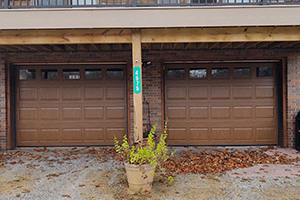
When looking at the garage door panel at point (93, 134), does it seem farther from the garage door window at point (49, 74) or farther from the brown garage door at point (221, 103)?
the brown garage door at point (221, 103)

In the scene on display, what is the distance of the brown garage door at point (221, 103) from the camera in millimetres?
6340

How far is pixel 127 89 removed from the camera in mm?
6242

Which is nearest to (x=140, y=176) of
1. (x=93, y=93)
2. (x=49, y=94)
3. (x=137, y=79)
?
(x=137, y=79)

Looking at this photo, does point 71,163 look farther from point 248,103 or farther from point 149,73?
point 248,103

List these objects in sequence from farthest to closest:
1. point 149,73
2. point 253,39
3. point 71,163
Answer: point 149,73 < point 71,163 < point 253,39

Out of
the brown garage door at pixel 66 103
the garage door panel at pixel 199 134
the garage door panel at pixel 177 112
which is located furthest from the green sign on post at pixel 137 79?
the garage door panel at pixel 199 134

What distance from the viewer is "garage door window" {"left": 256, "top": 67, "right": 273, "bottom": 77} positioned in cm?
636

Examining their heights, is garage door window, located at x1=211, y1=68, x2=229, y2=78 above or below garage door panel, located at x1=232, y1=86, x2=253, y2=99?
above

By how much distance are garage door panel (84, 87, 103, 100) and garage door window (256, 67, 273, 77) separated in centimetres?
414

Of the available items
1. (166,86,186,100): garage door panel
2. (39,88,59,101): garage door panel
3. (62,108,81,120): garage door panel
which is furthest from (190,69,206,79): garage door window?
(39,88,59,101): garage door panel

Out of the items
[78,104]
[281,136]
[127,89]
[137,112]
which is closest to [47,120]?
[78,104]

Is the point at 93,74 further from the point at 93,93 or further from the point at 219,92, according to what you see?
the point at 219,92

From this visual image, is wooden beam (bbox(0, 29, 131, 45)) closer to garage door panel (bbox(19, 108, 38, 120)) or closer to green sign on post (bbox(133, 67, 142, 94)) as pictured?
green sign on post (bbox(133, 67, 142, 94))

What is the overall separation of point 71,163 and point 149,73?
282cm
